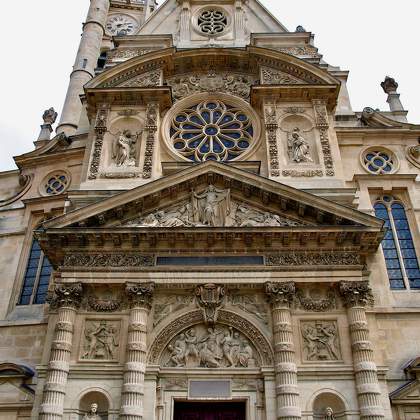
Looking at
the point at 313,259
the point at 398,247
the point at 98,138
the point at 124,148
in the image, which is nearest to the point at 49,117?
the point at 98,138

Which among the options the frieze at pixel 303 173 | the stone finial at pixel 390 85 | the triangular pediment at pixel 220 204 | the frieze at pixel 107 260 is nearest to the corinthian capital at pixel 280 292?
the triangular pediment at pixel 220 204

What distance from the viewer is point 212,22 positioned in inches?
909

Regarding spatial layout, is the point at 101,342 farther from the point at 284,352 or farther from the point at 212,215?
the point at 284,352

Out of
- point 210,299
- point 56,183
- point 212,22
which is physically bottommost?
point 210,299

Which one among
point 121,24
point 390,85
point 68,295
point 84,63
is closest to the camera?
point 68,295

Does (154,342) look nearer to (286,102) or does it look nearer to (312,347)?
(312,347)

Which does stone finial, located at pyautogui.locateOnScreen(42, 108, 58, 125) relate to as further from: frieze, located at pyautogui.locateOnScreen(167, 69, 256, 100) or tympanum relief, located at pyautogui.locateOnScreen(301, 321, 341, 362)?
tympanum relief, located at pyautogui.locateOnScreen(301, 321, 341, 362)

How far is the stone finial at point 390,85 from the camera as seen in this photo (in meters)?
21.5

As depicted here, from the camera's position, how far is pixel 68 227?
14.8 metres

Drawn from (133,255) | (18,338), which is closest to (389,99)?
(133,255)

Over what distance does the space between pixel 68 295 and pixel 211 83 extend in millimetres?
10318

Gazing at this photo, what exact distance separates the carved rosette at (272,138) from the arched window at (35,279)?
834 centimetres

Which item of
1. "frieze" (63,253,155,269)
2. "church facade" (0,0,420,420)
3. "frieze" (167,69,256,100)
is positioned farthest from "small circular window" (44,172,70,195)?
"frieze" (167,69,256,100)

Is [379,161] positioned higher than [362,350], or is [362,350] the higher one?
[379,161]
